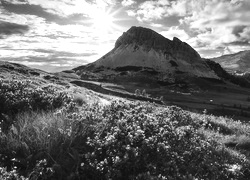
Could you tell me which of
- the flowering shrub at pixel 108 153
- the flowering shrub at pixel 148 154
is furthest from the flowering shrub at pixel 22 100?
the flowering shrub at pixel 148 154

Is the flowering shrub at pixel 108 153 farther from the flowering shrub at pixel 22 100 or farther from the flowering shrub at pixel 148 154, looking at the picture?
the flowering shrub at pixel 22 100

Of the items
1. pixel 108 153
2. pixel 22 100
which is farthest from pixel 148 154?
pixel 22 100

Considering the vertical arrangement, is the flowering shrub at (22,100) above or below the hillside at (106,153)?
above

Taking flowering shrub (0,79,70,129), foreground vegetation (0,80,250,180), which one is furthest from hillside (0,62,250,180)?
flowering shrub (0,79,70,129)

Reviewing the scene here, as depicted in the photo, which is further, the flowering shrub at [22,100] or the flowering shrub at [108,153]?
the flowering shrub at [22,100]

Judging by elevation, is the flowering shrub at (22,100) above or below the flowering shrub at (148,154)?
above

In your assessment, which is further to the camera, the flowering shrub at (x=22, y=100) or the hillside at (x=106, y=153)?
the flowering shrub at (x=22, y=100)

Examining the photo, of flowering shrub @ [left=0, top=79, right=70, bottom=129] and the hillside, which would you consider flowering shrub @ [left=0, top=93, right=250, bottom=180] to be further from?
flowering shrub @ [left=0, top=79, right=70, bottom=129]

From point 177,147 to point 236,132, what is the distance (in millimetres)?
6848

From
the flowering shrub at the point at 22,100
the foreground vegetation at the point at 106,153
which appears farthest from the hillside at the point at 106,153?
the flowering shrub at the point at 22,100

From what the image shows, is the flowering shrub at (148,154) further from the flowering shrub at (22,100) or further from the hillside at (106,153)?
the flowering shrub at (22,100)

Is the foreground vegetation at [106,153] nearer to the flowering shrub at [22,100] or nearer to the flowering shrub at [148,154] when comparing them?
the flowering shrub at [148,154]

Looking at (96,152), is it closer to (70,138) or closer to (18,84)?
(70,138)

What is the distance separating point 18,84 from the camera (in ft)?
35.3
